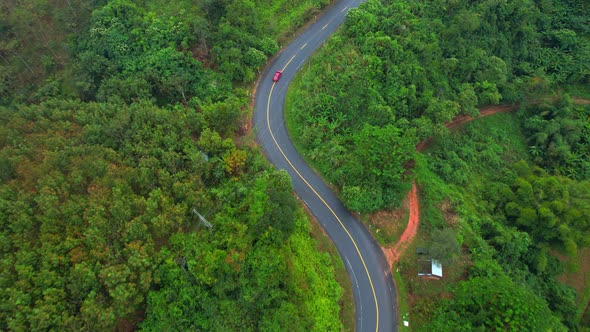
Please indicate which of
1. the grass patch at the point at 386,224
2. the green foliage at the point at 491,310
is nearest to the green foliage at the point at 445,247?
the green foliage at the point at 491,310

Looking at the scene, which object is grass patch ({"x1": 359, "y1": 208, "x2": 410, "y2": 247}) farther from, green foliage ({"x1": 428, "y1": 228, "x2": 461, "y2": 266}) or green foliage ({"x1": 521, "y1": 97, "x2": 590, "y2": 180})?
green foliage ({"x1": 521, "y1": 97, "x2": 590, "y2": 180})

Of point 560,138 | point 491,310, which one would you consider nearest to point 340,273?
point 491,310

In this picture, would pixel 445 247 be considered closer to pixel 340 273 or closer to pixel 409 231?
pixel 409 231

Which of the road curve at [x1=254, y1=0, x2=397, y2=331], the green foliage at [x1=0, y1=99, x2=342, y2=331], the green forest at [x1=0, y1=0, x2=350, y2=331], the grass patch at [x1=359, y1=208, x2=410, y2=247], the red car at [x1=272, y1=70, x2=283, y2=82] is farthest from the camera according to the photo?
the red car at [x1=272, y1=70, x2=283, y2=82]

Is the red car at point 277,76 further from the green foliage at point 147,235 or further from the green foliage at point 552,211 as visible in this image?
the green foliage at point 552,211

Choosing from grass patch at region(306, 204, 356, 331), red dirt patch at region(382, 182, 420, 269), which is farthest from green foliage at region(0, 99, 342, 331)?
red dirt patch at region(382, 182, 420, 269)

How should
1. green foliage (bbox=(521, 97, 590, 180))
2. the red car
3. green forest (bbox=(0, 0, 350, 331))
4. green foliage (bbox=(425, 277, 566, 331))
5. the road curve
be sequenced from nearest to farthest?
green forest (bbox=(0, 0, 350, 331)) → green foliage (bbox=(425, 277, 566, 331)) → the road curve → the red car → green foliage (bbox=(521, 97, 590, 180))

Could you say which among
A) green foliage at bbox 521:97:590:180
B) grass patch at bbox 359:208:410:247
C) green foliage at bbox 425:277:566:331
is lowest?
green foliage at bbox 521:97:590:180

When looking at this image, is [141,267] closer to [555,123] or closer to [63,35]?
[63,35]
